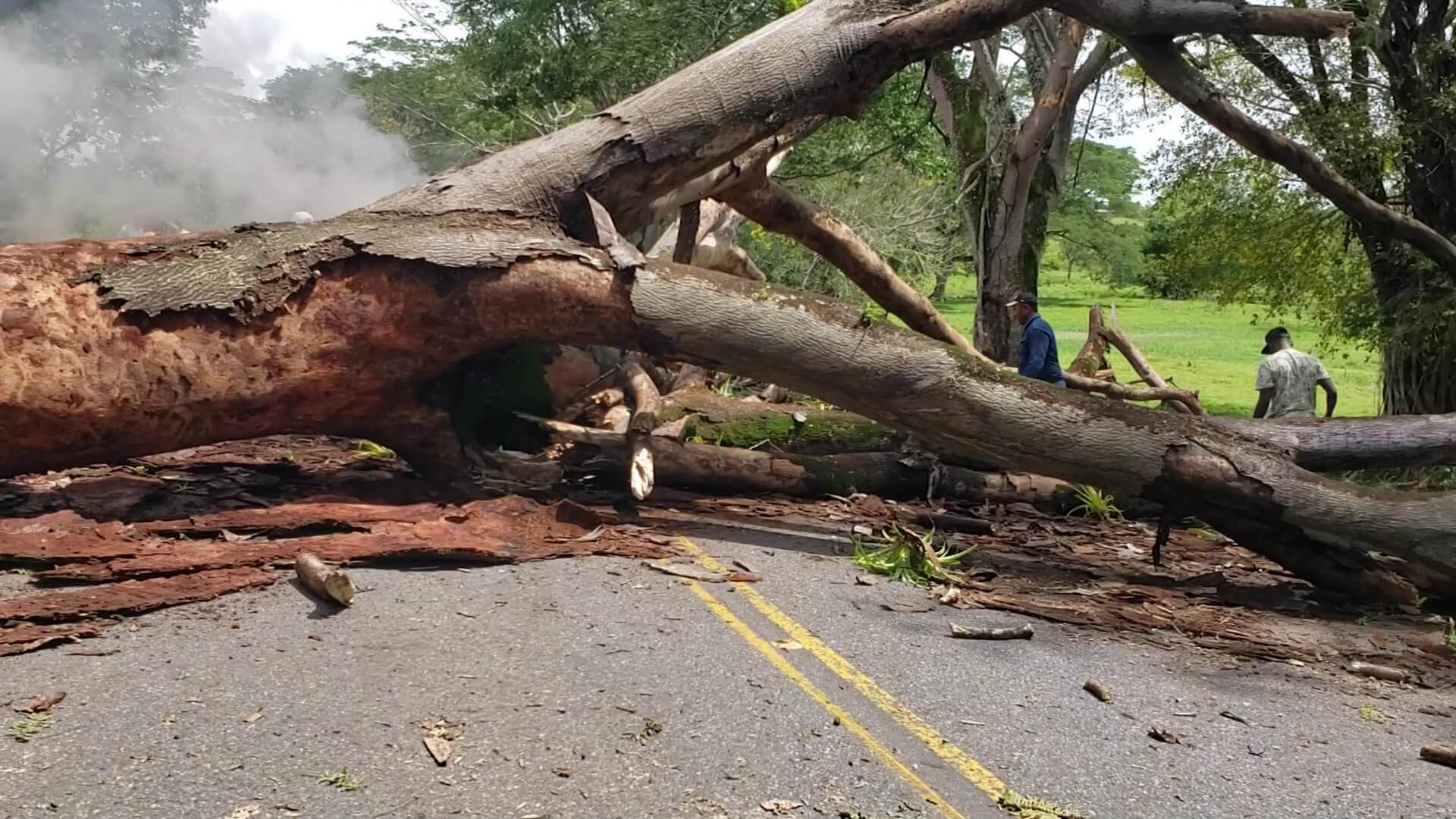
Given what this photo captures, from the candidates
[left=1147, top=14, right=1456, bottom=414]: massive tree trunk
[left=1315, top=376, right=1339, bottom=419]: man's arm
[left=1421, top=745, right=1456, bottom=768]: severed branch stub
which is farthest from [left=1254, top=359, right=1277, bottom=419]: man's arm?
[left=1421, top=745, right=1456, bottom=768]: severed branch stub

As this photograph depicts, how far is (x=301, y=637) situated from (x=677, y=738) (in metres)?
1.55

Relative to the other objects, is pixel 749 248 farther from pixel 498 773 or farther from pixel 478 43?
pixel 498 773

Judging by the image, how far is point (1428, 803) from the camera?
347 centimetres

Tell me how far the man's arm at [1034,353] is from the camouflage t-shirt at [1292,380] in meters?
2.31

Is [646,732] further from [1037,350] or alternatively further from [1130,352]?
[1130,352]

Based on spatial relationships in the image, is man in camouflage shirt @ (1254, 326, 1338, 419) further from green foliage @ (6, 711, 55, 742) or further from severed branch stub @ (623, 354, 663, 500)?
green foliage @ (6, 711, 55, 742)

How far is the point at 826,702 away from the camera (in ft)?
12.5

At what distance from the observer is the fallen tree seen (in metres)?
5.16

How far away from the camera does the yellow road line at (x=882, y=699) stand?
338 cm

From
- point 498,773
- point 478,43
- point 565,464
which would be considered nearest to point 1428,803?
point 498,773

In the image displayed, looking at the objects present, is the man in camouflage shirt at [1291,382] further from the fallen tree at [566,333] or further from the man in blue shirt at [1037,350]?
the fallen tree at [566,333]

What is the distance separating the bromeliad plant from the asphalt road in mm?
619

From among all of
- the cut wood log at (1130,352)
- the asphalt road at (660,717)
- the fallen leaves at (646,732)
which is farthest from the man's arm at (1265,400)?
the fallen leaves at (646,732)

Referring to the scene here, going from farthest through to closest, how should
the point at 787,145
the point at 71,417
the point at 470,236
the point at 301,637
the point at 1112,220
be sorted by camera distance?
the point at 1112,220, the point at 787,145, the point at 470,236, the point at 71,417, the point at 301,637
